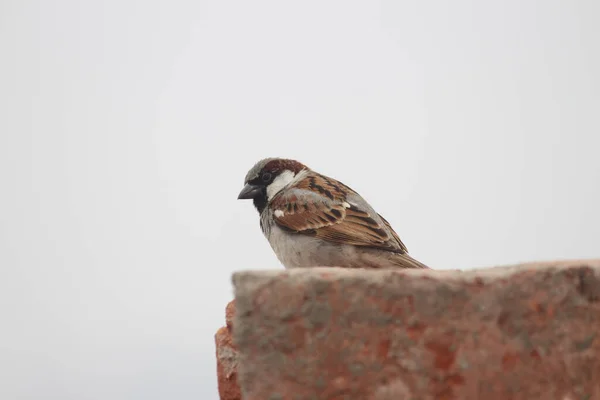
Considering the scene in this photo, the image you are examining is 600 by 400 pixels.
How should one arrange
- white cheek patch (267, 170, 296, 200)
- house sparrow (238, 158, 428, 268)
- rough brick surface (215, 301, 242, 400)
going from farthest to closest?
white cheek patch (267, 170, 296, 200), house sparrow (238, 158, 428, 268), rough brick surface (215, 301, 242, 400)

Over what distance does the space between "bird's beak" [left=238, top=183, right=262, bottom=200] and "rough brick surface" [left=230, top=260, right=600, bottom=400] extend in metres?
2.92

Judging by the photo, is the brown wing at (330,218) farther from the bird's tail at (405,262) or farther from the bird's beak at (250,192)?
the bird's beak at (250,192)

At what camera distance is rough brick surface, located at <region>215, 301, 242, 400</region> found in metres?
3.61

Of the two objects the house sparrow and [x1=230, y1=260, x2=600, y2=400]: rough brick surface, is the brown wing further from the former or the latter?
[x1=230, y1=260, x2=600, y2=400]: rough brick surface

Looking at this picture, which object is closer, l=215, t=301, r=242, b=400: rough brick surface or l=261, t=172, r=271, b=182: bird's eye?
l=215, t=301, r=242, b=400: rough brick surface

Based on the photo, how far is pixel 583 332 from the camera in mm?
2582

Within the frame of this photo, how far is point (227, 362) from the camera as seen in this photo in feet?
12.0

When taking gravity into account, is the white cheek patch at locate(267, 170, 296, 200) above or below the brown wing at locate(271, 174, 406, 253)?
above

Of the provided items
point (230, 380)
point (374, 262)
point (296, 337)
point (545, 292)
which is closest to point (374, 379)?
point (296, 337)

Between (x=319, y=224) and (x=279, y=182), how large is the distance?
695mm

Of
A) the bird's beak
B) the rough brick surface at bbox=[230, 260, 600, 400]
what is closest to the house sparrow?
the bird's beak

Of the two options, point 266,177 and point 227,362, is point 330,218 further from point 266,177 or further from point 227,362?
point 227,362

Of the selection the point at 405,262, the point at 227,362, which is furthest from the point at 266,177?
the point at 227,362

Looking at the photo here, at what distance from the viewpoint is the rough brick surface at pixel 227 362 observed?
142 inches
